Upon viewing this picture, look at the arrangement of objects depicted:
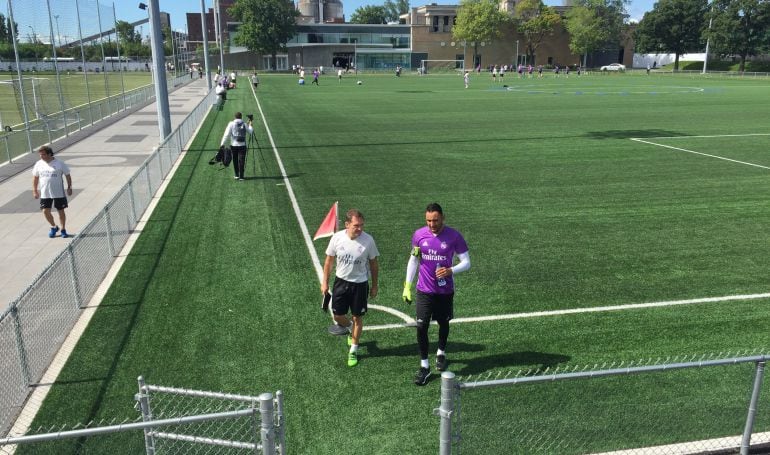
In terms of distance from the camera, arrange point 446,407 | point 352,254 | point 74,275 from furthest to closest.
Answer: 1. point 74,275
2. point 352,254
3. point 446,407

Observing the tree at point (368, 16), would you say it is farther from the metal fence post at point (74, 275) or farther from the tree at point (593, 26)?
the metal fence post at point (74, 275)

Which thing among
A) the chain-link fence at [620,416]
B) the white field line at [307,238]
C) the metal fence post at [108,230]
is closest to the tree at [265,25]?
the white field line at [307,238]

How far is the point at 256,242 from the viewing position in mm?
11078

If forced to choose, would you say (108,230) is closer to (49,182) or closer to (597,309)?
(49,182)

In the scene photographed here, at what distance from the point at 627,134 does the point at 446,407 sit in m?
22.6

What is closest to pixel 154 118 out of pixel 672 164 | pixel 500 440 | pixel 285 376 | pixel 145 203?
pixel 145 203

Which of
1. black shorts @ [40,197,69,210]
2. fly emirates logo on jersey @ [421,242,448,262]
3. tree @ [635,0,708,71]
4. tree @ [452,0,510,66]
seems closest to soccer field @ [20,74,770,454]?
fly emirates logo on jersey @ [421,242,448,262]

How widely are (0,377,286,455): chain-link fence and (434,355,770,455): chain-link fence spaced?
5.05ft

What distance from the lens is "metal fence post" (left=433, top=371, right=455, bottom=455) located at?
153 inches

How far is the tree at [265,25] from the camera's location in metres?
103

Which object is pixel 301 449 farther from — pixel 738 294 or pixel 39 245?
pixel 39 245

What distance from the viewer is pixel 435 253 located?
20.0 feet

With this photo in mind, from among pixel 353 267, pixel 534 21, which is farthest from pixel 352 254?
pixel 534 21

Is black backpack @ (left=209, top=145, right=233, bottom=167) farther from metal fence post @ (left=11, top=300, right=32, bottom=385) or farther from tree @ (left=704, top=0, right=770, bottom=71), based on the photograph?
tree @ (left=704, top=0, right=770, bottom=71)
